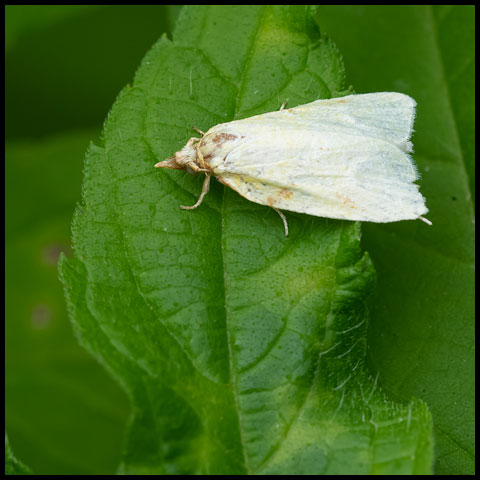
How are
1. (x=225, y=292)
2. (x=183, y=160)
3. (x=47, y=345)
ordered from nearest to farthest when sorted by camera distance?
1. (x=225, y=292)
2. (x=183, y=160)
3. (x=47, y=345)

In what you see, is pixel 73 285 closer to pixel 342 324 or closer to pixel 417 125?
pixel 342 324

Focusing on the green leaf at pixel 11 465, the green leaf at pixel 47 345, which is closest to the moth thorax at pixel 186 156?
the green leaf at pixel 11 465

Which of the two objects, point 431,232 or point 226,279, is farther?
point 431,232

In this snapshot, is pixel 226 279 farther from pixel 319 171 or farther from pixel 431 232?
pixel 431 232

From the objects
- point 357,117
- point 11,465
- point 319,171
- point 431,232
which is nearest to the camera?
point 11,465

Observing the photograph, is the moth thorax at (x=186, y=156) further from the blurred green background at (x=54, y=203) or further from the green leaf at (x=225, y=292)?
the blurred green background at (x=54, y=203)

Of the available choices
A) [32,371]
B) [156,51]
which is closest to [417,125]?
[156,51]

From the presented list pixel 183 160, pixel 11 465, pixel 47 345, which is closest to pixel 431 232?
pixel 183 160
